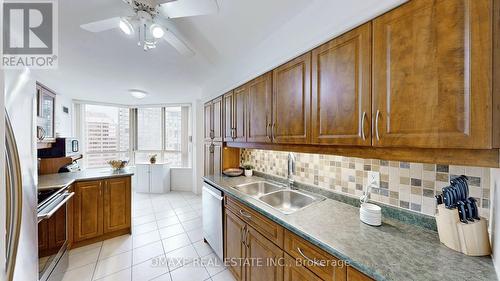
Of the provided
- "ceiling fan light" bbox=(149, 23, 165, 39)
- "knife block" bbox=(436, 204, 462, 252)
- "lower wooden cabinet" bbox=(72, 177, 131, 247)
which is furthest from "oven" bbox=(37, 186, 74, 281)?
"knife block" bbox=(436, 204, 462, 252)

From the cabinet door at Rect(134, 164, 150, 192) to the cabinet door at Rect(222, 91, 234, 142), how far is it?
3324 mm

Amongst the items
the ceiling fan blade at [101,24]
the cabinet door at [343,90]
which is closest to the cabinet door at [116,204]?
the ceiling fan blade at [101,24]

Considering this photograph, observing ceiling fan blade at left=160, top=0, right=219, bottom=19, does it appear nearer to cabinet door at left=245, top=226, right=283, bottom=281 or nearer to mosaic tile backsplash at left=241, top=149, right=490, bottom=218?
mosaic tile backsplash at left=241, top=149, right=490, bottom=218

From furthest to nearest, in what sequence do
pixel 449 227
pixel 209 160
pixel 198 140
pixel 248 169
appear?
pixel 198 140 < pixel 209 160 < pixel 248 169 < pixel 449 227

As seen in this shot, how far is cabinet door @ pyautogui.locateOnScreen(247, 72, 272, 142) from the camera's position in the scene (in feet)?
5.80

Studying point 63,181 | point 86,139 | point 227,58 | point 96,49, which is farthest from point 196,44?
point 86,139

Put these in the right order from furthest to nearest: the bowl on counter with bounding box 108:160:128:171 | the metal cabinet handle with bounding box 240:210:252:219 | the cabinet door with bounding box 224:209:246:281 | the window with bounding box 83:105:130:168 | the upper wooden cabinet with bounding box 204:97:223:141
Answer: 1. the window with bounding box 83:105:130:168
2. the bowl on counter with bounding box 108:160:128:171
3. the upper wooden cabinet with bounding box 204:97:223:141
4. the cabinet door with bounding box 224:209:246:281
5. the metal cabinet handle with bounding box 240:210:252:219

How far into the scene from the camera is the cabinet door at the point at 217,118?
2.71 m

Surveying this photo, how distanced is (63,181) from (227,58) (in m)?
2.50

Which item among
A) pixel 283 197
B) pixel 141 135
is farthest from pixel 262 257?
pixel 141 135

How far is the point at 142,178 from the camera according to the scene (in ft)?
15.9

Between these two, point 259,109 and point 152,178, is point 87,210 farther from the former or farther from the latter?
point 259,109

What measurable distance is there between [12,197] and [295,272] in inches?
57.7

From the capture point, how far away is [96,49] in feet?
6.80
